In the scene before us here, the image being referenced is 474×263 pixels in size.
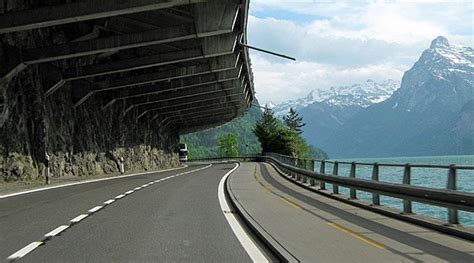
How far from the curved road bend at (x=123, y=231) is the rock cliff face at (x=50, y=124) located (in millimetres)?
10365

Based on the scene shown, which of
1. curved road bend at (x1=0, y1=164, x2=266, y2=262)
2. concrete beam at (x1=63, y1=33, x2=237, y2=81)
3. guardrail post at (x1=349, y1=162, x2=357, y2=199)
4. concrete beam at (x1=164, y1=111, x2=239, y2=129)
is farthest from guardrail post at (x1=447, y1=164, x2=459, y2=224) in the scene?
concrete beam at (x1=164, y1=111, x2=239, y2=129)

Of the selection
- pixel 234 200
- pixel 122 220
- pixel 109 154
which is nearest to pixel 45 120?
pixel 109 154

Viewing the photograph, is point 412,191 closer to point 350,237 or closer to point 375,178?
point 350,237

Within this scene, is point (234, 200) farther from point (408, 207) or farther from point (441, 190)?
point (441, 190)

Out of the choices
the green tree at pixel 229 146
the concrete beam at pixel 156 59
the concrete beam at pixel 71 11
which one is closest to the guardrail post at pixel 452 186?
the concrete beam at pixel 71 11

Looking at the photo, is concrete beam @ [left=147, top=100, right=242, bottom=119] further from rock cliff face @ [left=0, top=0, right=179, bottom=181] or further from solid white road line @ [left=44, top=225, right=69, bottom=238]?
solid white road line @ [left=44, top=225, right=69, bottom=238]

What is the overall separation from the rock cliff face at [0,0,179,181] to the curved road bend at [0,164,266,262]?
1036 centimetres

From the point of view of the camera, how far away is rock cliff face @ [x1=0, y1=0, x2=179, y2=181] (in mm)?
26500

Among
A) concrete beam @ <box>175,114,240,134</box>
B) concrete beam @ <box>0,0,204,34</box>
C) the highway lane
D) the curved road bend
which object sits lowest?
the highway lane

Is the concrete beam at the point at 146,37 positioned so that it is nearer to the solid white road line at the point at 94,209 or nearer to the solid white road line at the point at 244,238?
the solid white road line at the point at 94,209

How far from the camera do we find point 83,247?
29.5ft

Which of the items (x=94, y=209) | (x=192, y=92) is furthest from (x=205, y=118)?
(x=94, y=209)

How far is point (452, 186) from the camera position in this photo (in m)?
10.8

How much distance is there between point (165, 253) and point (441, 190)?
526 centimetres
